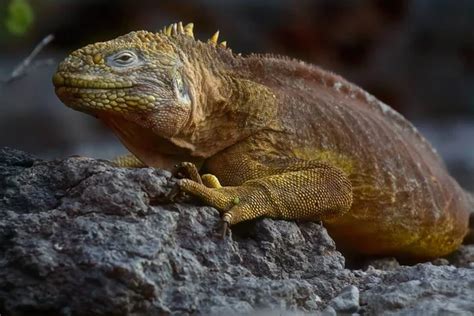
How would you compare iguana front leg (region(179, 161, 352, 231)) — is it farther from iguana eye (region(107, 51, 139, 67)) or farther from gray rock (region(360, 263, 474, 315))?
iguana eye (region(107, 51, 139, 67))

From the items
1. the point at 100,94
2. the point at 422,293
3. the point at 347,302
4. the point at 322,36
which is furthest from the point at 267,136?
the point at 322,36

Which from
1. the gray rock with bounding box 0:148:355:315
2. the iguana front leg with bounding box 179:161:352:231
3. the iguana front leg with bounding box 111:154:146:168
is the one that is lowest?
the gray rock with bounding box 0:148:355:315

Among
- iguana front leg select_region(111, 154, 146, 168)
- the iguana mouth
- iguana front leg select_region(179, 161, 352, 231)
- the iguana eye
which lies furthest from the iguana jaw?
iguana front leg select_region(111, 154, 146, 168)

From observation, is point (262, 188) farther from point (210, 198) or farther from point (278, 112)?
point (278, 112)

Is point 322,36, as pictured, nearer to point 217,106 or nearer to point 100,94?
point 217,106

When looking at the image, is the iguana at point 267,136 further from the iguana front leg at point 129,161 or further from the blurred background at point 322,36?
the blurred background at point 322,36

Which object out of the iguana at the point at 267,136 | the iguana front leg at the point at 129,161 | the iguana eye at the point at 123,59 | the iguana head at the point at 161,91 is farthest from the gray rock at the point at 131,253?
the iguana front leg at the point at 129,161

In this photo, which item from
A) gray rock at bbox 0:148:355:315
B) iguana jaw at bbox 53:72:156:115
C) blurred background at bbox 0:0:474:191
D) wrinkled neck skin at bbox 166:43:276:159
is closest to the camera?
gray rock at bbox 0:148:355:315

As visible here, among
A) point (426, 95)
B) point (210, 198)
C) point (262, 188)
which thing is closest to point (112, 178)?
point (210, 198)
